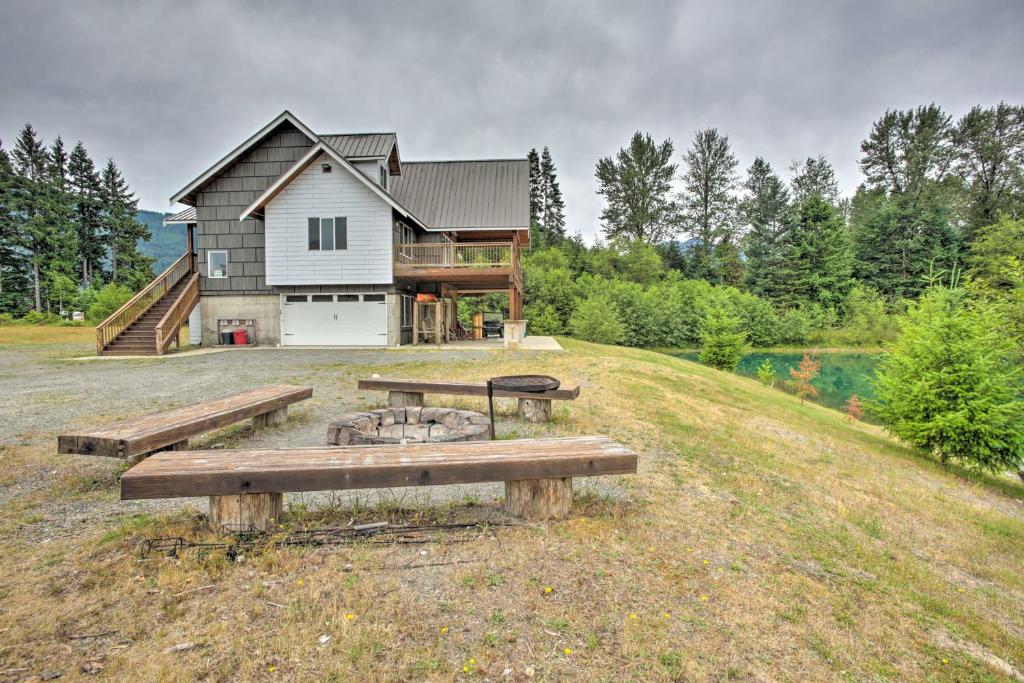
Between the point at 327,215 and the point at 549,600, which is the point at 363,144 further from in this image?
the point at 549,600

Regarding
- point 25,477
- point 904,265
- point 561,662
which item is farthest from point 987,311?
point 904,265

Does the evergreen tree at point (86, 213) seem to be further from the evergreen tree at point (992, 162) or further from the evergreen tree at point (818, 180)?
the evergreen tree at point (992, 162)

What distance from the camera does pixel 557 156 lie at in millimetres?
55094

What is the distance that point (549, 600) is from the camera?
269 cm

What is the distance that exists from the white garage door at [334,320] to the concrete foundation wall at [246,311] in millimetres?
687

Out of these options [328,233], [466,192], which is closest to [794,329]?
[466,192]

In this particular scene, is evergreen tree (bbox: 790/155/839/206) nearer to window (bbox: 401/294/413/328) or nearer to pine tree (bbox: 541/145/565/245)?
pine tree (bbox: 541/145/565/245)

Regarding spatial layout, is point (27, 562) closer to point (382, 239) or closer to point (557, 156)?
point (382, 239)

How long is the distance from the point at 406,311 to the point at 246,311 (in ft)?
20.9

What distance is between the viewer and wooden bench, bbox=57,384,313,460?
12.8 ft

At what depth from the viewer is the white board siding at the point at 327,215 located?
17.8 meters

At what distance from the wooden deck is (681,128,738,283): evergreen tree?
49571mm

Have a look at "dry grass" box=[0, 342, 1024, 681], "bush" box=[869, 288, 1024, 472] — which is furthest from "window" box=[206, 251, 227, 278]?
"bush" box=[869, 288, 1024, 472]

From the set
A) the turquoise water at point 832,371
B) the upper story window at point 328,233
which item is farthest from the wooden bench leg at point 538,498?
the turquoise water at point 832,371
